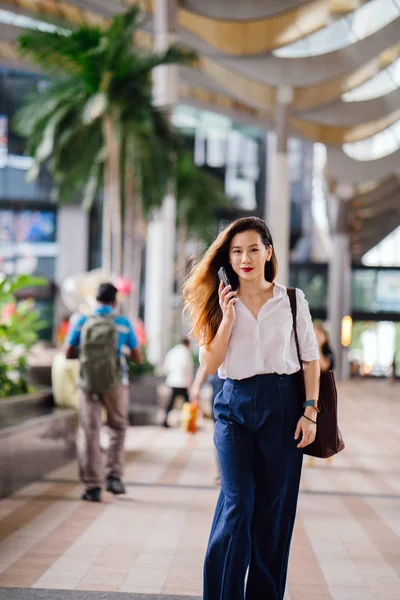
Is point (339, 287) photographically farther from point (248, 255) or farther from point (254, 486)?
point (254, 486)

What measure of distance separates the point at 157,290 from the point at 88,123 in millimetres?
8235

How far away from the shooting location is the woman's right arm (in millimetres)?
4023

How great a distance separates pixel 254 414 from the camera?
3.94 meters

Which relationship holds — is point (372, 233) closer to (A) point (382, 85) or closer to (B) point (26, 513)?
(A) point (382, 85)

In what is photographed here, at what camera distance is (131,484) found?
31.0 feet

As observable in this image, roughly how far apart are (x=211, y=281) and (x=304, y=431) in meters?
0.74

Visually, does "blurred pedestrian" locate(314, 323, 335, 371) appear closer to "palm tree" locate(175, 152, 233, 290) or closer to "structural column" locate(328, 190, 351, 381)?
"palm tree" locate(175, 152, 233, 290)

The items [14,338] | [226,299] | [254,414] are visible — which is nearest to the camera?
[254,414]

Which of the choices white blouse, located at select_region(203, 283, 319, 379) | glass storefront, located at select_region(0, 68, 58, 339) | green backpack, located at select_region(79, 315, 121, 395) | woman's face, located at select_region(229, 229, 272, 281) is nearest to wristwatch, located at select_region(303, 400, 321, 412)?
white blouse, located at select_region(203, 283, 319, 379)

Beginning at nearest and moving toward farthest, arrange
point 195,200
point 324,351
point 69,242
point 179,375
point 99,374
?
point 99,374
point 324,351
point 179,375
point 195,200
point 69,242

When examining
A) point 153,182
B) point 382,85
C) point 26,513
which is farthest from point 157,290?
point 26,513

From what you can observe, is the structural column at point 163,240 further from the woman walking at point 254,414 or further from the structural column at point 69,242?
the woman walking at point 254,414

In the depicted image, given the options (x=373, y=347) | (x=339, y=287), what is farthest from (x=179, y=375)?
(x=373, y=347)

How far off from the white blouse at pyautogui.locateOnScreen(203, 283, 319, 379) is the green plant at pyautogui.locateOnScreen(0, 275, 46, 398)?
6.44m
